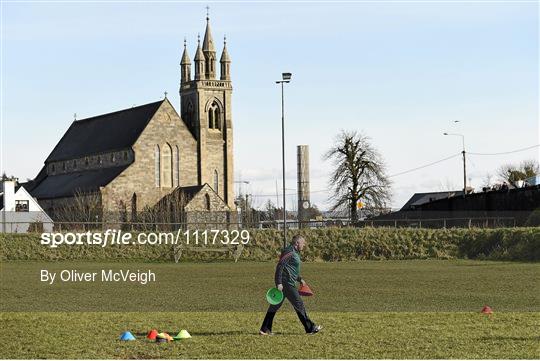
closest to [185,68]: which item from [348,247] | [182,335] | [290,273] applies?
[348,247]

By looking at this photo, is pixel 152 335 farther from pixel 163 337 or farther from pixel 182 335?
pixel 182 335

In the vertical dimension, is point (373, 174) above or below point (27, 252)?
above

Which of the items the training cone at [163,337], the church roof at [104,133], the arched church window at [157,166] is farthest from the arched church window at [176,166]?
the training cone at [163,337]

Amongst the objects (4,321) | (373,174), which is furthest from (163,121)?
(4,321)

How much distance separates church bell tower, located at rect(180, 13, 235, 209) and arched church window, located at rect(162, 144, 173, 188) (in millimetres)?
3879

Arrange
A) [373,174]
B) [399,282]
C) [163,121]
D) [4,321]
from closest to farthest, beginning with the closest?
1. [4,321]
2. [399,282]
3. [373,174]
4. [163,121]

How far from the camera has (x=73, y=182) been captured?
388 feet

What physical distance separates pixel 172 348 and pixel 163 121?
9808 cm

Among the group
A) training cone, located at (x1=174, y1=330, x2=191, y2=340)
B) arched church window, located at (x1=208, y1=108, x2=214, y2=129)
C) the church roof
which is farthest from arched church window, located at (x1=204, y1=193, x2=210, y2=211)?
training cone, located at (x1=174, y1=330, x2=191, y2=340)

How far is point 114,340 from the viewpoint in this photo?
58.4 ft

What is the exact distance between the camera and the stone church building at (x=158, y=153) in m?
111

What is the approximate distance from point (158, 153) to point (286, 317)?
93.5 metres

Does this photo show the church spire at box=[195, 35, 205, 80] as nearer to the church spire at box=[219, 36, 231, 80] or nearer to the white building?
the church spire at box=[219, 36, 231, 80]

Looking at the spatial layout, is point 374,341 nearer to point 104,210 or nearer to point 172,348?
point 172,348
